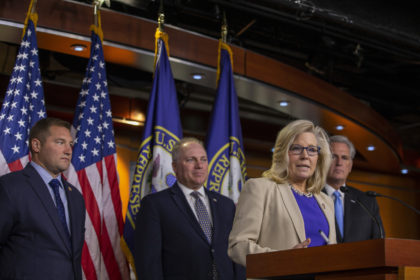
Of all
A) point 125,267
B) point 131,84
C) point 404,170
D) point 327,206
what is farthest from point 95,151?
point 404,170

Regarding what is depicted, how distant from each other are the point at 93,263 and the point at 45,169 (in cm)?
83

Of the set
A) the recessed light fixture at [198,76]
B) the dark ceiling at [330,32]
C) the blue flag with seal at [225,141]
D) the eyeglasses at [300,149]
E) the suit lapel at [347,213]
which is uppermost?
the dark ceiling at [330,32]

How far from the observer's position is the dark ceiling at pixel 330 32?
5.01m

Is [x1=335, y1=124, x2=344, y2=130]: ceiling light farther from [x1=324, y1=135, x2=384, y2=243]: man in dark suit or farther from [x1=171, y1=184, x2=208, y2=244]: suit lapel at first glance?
[x1=171, y1=184, x2=208, y2=244]: suit lapel

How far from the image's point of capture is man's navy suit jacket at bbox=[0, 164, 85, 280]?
10.5ft

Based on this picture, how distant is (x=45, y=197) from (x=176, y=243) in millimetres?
856

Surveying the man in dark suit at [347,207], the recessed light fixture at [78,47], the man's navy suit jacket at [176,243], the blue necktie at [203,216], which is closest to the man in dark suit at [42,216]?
the man's navy suit jacket at [176,243]

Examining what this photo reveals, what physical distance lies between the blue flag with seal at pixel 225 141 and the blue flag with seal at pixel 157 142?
0.36m

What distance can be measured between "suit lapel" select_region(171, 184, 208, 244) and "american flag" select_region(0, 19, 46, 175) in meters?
0.93

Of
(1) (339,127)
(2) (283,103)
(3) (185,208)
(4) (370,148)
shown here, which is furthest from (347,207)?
(4) (370,148)

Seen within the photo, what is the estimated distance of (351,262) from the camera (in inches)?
73.1

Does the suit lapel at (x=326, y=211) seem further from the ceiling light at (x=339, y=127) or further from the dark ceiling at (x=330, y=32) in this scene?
the ceiling light at (x=339, y=127)

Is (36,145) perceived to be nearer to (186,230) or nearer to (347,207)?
(186,230)

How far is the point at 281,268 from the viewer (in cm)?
205
